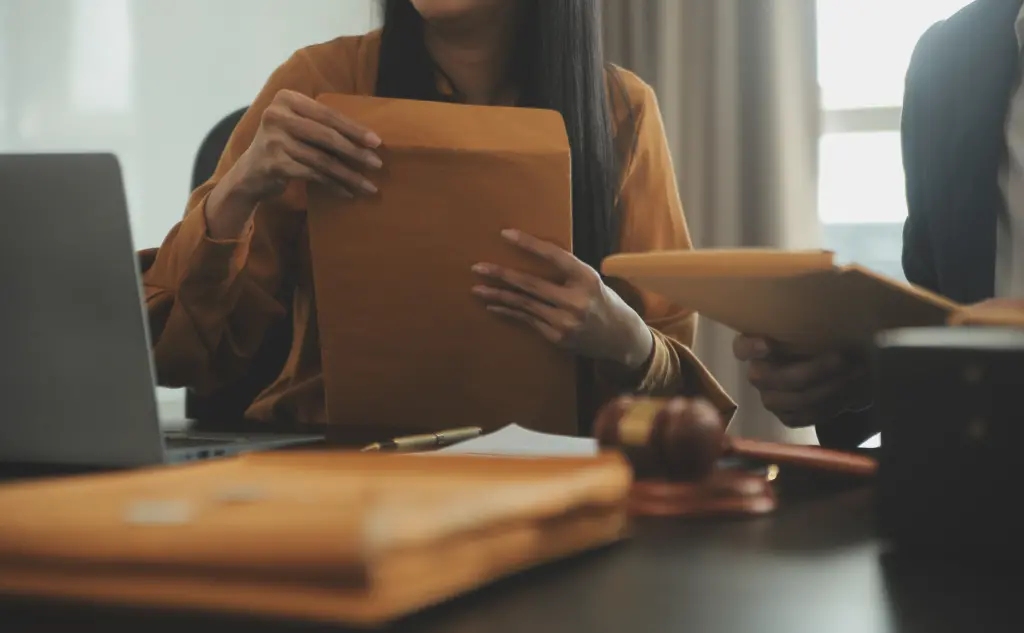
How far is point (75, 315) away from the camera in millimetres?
606

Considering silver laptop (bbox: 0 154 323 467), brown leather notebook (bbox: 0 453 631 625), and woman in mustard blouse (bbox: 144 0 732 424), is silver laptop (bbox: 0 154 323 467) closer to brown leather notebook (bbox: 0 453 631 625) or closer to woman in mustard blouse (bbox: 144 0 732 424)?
brown leather notebook (bbox: 0 453 631 625)

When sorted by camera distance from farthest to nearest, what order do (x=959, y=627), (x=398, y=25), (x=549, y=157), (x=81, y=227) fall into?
(x=398, y=25) → (x=549, y=157) → (x=81, y=227) → (x=959, y=627)

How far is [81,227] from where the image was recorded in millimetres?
590

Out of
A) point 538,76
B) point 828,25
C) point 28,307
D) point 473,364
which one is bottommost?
point 473,364

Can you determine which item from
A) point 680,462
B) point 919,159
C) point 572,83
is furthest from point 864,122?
point 680,462

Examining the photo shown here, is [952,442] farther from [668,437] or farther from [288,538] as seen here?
[288,538]

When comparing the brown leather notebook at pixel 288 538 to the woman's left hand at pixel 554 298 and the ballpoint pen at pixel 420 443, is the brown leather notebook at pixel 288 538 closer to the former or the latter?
the ballpoint pen at pixel 420 443

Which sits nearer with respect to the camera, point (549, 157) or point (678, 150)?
point (549, 157)

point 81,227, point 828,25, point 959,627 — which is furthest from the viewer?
point 828,25

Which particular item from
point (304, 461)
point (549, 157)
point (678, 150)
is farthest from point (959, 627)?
point (678, 150)

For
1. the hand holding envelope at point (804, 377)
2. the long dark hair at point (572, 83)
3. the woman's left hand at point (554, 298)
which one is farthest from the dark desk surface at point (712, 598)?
the long dark hair at point (572, 83)

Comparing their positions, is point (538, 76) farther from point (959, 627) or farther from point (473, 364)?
point (959, 627)

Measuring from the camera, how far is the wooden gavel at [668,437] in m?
0.52

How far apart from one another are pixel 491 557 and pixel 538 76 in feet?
3.47
